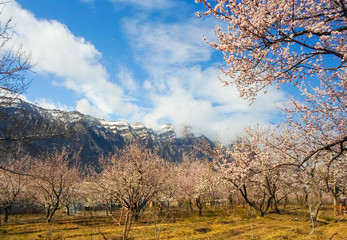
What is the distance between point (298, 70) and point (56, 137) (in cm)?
847

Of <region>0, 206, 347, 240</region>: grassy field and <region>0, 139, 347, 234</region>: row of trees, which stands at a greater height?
<region>0, 139, 347, 234</region>: row of trees

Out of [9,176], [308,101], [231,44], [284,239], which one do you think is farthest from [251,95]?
[9,176]

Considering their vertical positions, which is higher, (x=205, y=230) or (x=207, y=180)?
(x=207, y=180)

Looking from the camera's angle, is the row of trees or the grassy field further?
the row of trees

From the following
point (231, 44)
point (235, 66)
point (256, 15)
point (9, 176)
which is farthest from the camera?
point (9, 176)

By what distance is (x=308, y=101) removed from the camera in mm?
11594

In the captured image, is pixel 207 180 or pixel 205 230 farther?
pixel 207 180

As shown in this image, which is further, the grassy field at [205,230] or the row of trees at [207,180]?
the row of trees at [207,180]

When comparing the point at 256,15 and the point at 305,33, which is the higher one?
the point at 256,15

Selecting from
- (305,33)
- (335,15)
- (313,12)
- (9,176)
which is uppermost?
(313,12)

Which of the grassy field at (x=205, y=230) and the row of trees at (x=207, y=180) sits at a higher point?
the row of trees at (x=207, y=180)

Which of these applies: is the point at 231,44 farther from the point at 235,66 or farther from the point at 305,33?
the point at 305,33

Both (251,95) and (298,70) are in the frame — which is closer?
(298,70)

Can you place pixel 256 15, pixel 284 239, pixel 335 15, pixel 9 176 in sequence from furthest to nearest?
pixel 9 176 → pixel 284 239 → pixel 256 15 → pixel 335 15
